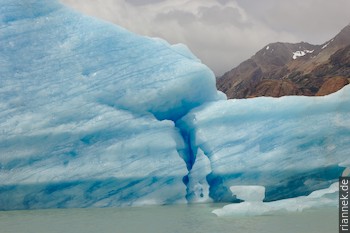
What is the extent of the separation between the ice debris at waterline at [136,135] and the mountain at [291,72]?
36.3 m

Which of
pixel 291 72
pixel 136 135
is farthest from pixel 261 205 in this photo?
pixel 291 72

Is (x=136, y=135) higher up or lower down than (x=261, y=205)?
higher up

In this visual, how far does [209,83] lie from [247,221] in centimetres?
499

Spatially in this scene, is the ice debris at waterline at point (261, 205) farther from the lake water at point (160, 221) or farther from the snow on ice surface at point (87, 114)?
the snow on ice surface at point (87, 114)

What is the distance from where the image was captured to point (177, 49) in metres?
13.8

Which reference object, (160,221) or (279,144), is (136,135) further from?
(160,221)

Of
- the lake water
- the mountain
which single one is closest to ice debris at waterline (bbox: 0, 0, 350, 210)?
the lake water

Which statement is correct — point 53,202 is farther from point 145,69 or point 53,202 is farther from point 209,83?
point 209,83

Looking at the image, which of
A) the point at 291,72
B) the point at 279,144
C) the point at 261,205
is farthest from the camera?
the point at 291,72

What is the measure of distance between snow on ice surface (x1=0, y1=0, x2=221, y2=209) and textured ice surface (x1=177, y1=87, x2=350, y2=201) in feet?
3.02

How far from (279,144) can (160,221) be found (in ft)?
13.1

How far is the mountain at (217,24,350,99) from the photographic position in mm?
56469

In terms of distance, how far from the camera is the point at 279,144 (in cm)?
1053

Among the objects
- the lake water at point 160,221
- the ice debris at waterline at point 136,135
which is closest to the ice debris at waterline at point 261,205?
the lake water at point 160,221
